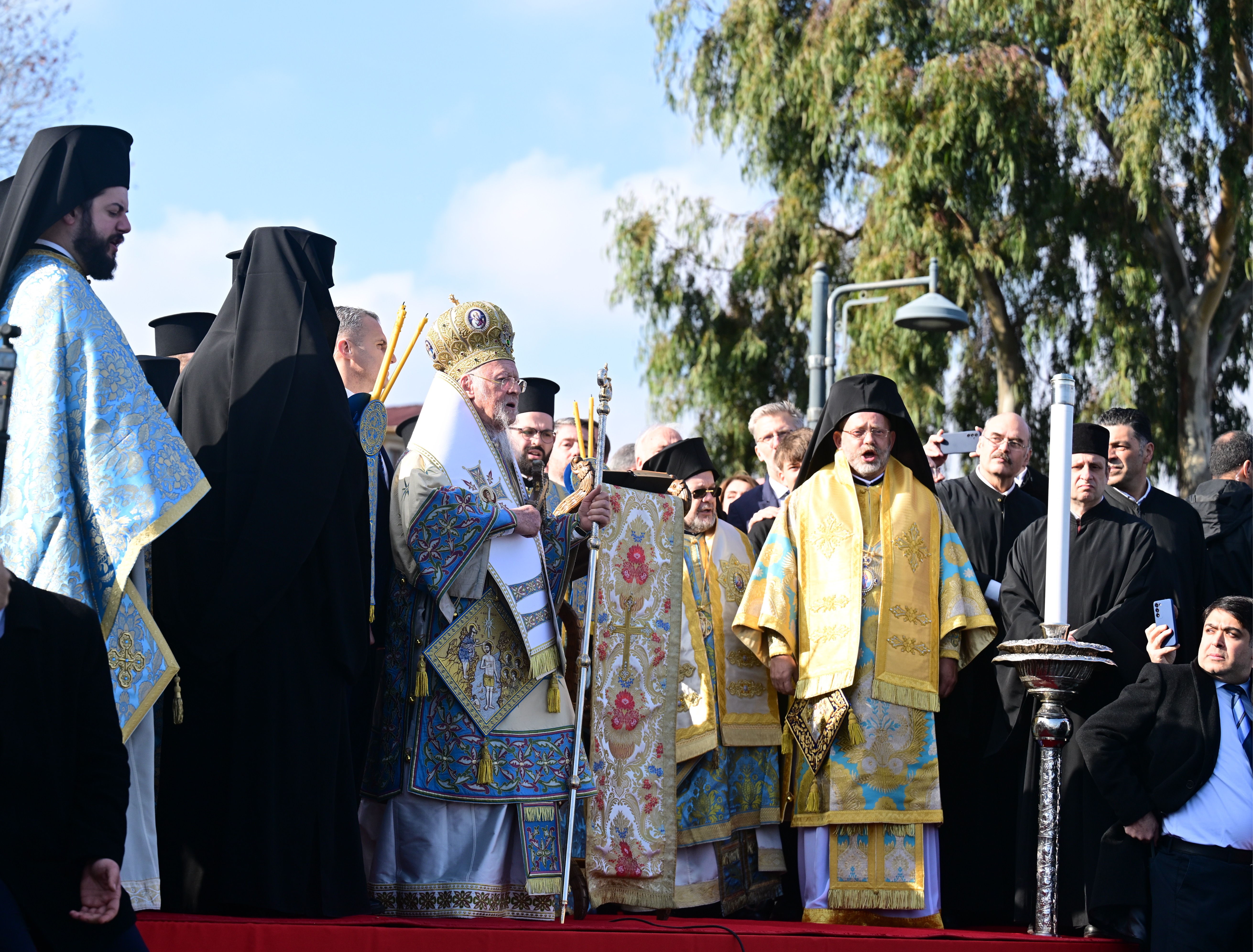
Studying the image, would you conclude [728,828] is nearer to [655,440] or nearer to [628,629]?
[628,629]

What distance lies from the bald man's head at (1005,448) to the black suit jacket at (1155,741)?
145cm

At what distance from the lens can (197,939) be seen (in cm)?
440

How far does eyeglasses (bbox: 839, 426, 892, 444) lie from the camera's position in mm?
6445

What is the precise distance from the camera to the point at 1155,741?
568cm

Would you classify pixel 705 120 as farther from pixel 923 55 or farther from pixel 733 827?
pixel 733 827

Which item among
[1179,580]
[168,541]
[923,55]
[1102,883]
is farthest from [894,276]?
[168,541]

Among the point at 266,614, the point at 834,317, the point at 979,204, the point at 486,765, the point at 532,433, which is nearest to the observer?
the point at 266,614

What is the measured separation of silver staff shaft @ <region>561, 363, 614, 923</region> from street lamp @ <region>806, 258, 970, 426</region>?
22.8 ft

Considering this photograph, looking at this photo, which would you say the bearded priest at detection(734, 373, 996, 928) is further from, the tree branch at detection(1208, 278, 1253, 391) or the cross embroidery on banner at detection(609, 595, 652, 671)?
the tree branch at detection(1208, 278, 1253, 391)

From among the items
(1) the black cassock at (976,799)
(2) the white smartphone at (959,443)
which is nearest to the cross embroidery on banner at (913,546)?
(1) the black cassock at (976,799)

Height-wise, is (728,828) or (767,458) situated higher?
(767,458)

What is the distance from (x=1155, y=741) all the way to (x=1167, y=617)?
0.55 meters

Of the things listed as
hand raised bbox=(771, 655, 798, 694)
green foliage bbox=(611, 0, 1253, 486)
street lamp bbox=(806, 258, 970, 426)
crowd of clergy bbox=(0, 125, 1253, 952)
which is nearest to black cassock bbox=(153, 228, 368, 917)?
crowd of clergy bbox=(0, 125, 1253, 952)

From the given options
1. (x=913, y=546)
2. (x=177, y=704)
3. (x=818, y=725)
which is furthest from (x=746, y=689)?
(x=177, y=704)
